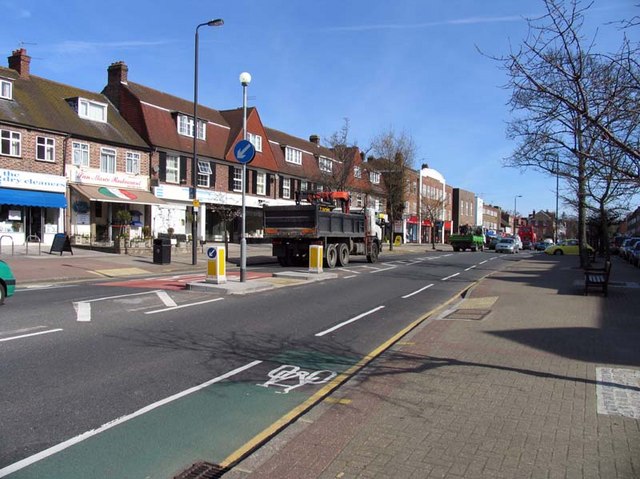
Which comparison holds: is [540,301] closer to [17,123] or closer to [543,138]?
[543,138]

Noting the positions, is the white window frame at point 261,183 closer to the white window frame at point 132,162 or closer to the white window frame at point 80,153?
the white window frame at point 132,162

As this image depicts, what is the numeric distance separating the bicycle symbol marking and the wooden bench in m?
10.1

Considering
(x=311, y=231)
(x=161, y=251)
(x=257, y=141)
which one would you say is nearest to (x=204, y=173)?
(x=257, y=141)

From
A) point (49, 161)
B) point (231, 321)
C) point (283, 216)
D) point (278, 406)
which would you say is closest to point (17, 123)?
point (49, 161)

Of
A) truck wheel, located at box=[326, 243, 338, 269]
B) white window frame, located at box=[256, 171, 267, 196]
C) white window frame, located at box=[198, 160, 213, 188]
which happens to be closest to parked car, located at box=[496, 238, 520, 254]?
white window frame, located at box=[256, 171, 267, 196]

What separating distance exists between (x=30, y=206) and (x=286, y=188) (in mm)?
22102

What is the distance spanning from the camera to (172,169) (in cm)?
3428

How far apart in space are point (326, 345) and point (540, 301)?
6.92 metres

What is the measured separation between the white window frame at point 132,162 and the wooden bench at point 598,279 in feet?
83.7

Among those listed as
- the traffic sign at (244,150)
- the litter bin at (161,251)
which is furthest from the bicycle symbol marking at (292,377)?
the litter bin at (161,251)

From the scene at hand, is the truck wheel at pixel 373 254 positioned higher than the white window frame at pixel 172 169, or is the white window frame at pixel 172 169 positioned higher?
the white window frame at pixel 172 169

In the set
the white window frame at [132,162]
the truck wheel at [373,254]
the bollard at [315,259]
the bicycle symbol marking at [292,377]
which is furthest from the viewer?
the white window frame at [132,162]

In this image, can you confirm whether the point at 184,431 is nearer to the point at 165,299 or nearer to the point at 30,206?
the point at 165,299

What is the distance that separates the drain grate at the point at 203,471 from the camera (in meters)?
3.81
